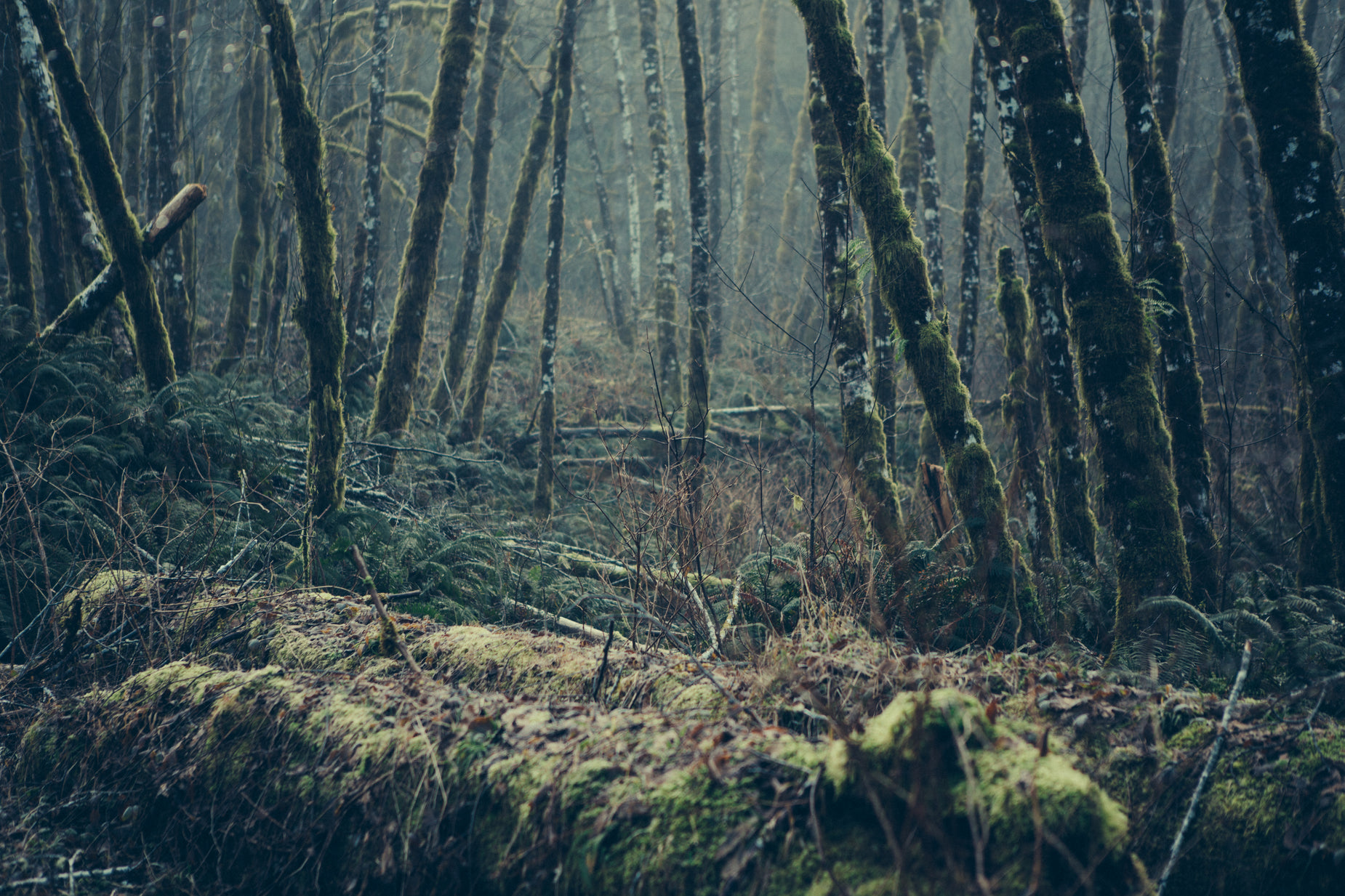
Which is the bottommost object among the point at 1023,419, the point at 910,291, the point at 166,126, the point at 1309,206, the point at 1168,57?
the point at 1023,419

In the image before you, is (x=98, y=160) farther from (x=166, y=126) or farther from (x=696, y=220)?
(x=696, y=220)

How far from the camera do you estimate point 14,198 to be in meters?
8.62

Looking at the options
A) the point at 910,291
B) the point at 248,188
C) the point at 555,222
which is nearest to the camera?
the point at 910,291

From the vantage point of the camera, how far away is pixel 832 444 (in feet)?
14.6

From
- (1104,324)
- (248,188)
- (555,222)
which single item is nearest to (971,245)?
(1104,324)

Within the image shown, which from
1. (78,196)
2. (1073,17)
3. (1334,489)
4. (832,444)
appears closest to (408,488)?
(78,196)

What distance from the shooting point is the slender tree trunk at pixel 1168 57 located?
9.24 meters

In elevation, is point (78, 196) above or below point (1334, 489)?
above

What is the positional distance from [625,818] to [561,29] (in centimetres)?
1093

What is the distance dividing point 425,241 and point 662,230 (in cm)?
610

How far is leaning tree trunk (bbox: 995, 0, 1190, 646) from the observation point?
4566 mm

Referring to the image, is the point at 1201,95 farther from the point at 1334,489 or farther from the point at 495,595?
the point at 495,595

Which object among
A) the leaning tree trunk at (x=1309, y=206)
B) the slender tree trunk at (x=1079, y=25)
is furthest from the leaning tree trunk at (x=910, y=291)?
the slender tree trunk at (x=1079, y=25)

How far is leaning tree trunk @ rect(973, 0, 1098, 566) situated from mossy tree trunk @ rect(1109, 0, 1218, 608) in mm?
614
